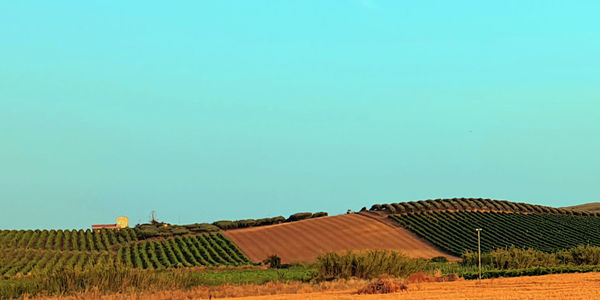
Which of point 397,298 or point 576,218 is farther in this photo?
point 576,218

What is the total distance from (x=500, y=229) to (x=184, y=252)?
43.6 metres

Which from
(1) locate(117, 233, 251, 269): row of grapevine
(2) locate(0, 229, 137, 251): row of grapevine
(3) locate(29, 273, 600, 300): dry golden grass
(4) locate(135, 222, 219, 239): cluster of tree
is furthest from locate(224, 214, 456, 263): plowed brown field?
(3) locate(29, 273, 600, 300): dry golden grass

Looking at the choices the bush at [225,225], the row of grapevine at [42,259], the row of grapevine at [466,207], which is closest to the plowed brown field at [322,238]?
the bush at [225,225]

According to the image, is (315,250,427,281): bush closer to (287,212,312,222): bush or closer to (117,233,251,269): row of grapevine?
(117,233,251,269): row of grapevine

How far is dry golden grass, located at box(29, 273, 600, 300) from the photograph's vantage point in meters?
32.2

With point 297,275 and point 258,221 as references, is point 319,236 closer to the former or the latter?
point 258,221

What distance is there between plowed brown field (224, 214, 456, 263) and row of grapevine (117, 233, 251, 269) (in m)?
2.31

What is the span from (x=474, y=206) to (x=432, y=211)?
8.58 m

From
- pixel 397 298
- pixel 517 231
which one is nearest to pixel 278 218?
pixel 517 231

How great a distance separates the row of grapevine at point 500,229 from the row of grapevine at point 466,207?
2534 millimetres

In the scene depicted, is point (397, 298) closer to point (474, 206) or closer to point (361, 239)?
point (361, 239)

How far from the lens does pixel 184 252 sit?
83812 mm

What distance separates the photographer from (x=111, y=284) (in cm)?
3881

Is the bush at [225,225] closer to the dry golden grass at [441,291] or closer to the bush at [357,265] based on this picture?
the bush at [357,265]
